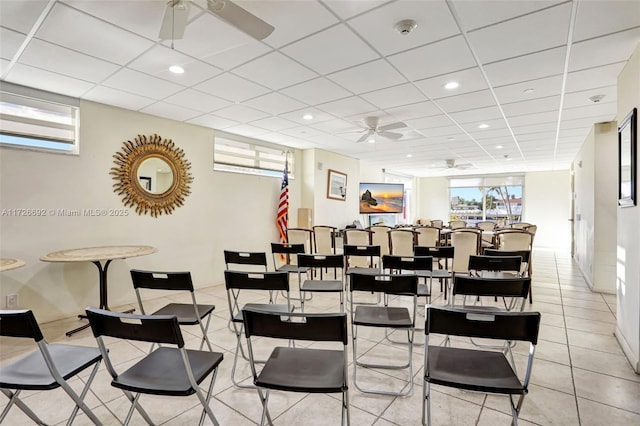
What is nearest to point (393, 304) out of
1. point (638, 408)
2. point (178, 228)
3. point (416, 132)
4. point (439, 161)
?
point (638, 408)

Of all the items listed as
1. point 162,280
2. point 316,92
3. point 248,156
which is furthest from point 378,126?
point 162,280

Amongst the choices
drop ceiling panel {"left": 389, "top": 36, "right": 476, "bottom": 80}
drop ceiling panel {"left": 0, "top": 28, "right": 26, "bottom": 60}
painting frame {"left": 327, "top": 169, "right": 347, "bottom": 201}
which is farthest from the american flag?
drop ceiling panel {"left": 0, "top": 28, "right": 26, "bottom": 60}

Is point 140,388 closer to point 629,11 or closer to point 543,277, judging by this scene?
point 629,11

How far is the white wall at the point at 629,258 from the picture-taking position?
8.79ft

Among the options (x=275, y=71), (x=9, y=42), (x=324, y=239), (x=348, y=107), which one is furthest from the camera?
(x=324, y=239)

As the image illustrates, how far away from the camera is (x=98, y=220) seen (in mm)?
4215

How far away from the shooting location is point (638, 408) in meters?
2.16

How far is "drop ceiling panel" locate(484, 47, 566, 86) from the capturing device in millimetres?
2883

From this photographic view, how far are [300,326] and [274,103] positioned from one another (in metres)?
3.34

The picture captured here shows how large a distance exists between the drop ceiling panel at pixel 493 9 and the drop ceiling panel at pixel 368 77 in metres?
0.86

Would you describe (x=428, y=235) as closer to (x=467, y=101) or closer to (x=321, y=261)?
(x=467, y=101)

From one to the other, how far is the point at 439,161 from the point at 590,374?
278 inches

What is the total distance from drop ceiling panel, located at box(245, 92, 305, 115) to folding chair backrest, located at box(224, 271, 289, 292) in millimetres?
2337

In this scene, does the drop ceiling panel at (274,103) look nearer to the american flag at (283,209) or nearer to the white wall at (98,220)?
the white wall at (98,220)
